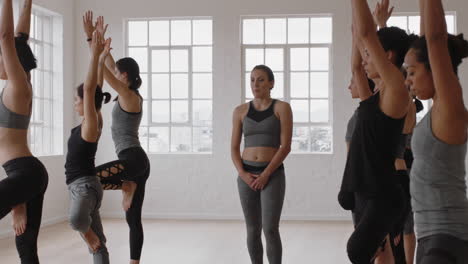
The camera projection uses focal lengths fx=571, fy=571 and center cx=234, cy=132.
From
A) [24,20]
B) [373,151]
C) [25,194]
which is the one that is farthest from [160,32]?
[373,151]

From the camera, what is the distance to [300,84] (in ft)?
26.8

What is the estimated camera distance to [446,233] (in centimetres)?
194

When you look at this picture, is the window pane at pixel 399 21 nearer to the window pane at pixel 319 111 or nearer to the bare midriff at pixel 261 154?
the window pane at pixel 319 111

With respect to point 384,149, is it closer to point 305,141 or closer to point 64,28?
point 305,141

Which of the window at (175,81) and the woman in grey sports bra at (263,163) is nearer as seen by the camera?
the woman in grey sports bra at (263,163)

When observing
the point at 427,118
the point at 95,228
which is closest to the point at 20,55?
the point at 95,228

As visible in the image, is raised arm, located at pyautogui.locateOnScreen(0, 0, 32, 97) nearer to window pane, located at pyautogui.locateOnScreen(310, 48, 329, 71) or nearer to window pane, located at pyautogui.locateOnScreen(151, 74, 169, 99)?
window pane, located at pyautogui.locateOnScreen(151, 74, 169, 99)

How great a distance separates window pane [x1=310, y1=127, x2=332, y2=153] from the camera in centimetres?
812

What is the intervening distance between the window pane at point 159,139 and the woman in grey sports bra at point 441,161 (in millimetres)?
6557

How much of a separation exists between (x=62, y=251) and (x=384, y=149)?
407cm

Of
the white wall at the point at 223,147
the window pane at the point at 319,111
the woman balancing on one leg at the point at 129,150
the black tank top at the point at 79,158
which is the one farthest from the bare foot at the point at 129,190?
the window pane at the point at 319,111

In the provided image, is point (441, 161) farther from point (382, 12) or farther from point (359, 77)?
point (382, 12)

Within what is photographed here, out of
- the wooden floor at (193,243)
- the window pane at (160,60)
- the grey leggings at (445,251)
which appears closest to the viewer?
the grey leggings at (445,251)

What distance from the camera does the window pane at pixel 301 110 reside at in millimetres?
8164
